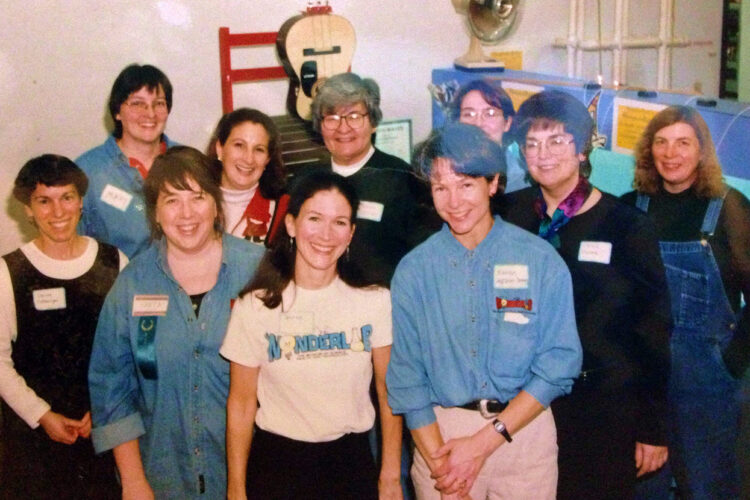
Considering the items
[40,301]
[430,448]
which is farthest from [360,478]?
[40,301]

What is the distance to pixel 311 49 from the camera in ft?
10.0

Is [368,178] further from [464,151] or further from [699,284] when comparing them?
[699,284]

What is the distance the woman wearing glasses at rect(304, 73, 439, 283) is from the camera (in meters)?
2.23

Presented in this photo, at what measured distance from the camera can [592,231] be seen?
1802mm

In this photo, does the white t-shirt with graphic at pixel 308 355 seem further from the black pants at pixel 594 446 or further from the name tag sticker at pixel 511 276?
the black pants at pixel 594 446

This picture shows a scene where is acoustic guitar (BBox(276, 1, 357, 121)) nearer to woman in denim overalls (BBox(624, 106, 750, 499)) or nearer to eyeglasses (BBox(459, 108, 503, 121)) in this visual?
eyeglasses (BBox(459, 108, 503, 121))

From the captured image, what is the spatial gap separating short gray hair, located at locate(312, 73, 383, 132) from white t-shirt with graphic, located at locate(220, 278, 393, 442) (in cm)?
72

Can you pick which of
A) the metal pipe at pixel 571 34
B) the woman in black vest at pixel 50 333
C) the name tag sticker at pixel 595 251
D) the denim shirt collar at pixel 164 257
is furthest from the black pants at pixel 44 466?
the metal pipe at pixel 571 34

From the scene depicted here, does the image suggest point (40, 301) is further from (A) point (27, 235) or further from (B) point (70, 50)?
(B) point (70, 50)

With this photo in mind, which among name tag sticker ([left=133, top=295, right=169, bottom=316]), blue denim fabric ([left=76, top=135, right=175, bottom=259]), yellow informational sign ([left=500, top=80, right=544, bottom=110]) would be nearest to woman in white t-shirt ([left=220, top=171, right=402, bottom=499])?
name tag sticker ([left=133, top=295, right=169, bottom=316])

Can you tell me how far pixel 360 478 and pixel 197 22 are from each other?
7.34 ft

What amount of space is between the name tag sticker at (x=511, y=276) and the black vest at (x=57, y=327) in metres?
1.19

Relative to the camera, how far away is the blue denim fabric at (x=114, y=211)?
232 centimetres

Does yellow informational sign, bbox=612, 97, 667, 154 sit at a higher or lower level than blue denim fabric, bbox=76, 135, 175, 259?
higher
